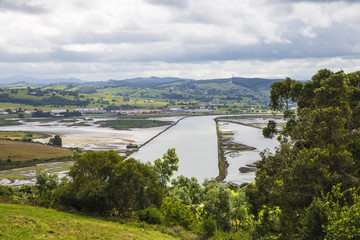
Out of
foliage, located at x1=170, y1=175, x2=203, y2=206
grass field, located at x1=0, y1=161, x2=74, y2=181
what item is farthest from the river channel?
foliage, located at x1=170, y1=175, x2=203, y2=206

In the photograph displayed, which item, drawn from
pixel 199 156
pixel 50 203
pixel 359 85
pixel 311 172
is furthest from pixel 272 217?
pixel 199 156

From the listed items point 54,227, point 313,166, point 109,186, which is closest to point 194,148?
point 109,186

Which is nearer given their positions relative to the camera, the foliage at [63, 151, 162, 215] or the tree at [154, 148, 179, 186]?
the foliage at [63, 151, 162, 215]

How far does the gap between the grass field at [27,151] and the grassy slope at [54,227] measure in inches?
3071

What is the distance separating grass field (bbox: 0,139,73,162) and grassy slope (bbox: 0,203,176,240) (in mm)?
78007

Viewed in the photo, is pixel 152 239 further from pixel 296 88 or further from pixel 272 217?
pixel 296 88

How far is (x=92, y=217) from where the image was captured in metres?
31.1

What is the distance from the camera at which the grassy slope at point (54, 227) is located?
21.0m

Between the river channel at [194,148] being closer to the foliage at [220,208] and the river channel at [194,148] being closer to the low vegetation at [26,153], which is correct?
the low vegetation at [26,153]

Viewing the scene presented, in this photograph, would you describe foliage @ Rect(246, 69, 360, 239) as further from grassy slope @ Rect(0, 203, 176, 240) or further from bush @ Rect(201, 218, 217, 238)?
grassy slope @ Rect(0, 203, 176, 240)

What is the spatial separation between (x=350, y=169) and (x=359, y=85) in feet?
43.5

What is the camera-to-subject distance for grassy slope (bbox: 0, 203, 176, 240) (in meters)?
21.0

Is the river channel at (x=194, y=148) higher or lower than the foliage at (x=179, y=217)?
lower

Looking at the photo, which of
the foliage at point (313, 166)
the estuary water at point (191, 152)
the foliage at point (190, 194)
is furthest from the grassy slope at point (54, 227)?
the estuary water at point (191, 152)
